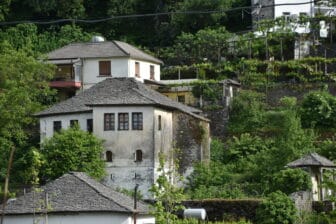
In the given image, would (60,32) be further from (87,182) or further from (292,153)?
(87,182)

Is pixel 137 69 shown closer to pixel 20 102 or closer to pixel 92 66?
pixel 92 66

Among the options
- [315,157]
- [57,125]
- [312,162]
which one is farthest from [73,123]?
[312,162]

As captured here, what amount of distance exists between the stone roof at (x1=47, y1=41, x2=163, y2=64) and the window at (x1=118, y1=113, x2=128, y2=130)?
11.6 meters

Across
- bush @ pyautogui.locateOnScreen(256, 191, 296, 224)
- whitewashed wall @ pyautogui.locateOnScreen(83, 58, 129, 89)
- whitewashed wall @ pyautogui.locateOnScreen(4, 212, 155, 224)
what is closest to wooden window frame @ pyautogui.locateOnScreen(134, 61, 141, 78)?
whitewashed wall @ pyautogui.locateOnScreen(83, 58, 129, 89)

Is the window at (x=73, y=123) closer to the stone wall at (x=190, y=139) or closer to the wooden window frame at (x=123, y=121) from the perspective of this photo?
the wooden window frame at (x=123, y=121)

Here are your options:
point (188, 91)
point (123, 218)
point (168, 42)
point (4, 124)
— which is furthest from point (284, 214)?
point (168, 42)

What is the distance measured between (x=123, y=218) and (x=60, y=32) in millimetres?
38829

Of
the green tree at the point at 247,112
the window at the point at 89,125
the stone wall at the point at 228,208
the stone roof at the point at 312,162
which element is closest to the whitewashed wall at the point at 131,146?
the window at the point at 89,125

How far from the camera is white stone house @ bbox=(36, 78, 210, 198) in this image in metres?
50.5

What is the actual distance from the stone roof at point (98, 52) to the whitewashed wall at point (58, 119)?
31.4 feet

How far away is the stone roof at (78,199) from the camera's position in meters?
39.0

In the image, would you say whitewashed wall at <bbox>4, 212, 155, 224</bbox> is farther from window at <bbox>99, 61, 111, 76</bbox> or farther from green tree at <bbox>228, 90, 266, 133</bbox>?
window at <bbox>99, 61, 111, 76</bbox>

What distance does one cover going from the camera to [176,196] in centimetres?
2870

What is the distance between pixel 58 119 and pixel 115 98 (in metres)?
3.71
